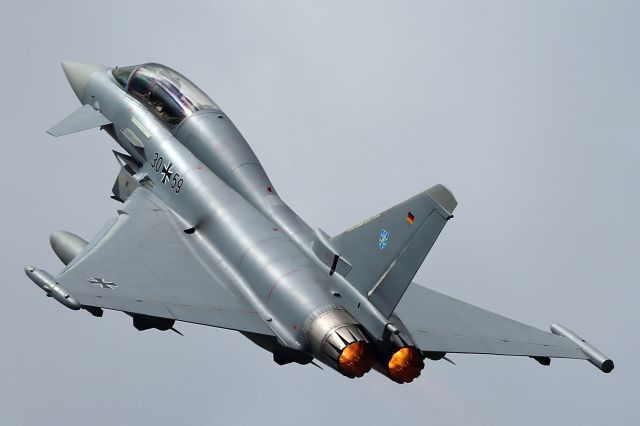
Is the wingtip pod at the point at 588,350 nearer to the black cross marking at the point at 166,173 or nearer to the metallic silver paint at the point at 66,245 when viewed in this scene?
the black cross marking at the point at 166,173

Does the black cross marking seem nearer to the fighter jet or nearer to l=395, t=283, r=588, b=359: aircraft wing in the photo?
the fighter jet

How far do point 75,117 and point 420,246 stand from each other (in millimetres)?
10795

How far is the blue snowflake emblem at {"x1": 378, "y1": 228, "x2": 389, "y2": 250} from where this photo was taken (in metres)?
18.8

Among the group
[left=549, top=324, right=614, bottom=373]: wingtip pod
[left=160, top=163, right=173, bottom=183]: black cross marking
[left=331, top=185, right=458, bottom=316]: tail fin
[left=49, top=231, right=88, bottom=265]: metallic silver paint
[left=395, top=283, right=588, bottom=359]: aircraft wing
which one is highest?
[left=331, top=185, right=458, bottom=316]: tail fin

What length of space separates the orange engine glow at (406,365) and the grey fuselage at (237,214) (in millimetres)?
503

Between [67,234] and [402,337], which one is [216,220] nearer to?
[67,234]

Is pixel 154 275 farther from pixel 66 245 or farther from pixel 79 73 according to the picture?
pixel 79 73

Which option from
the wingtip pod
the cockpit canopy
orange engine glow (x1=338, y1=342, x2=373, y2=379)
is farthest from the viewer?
the cockpit canopy

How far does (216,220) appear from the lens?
72.7ft

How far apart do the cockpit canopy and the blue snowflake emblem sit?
7252 millimetres

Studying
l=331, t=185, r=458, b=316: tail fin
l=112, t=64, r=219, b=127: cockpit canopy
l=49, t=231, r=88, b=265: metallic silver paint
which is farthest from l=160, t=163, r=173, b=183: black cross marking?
l=331, t=185, r=458, b=316: tail fin

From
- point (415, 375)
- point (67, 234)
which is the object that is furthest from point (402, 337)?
point (67, 234)

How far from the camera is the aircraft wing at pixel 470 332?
2053 centimetres

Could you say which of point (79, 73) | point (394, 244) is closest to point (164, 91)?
point (79, 73)
